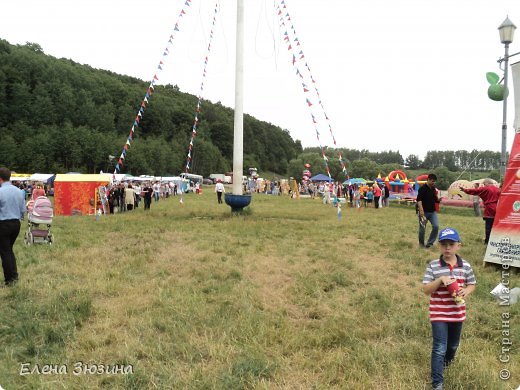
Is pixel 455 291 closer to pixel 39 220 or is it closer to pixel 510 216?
pixel 510 216

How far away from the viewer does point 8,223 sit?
6453mm

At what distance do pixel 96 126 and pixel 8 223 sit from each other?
79837mm

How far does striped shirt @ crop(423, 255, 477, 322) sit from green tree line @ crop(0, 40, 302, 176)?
69.9 m

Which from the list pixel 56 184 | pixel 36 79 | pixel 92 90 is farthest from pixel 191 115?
pixel 56 184

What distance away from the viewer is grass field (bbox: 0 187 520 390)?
3709mm

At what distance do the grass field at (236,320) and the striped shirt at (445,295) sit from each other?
55 centimetres

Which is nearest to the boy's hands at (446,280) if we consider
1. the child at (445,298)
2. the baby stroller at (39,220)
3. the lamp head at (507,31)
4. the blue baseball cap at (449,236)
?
the child at (445,298)

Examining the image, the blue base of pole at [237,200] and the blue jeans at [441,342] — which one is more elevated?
the blue base of pole at [237,200]

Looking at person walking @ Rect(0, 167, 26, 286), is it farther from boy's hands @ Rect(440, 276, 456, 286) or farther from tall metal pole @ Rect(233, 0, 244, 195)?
tall metal pole @ Rect(233, 0, 244, 195)

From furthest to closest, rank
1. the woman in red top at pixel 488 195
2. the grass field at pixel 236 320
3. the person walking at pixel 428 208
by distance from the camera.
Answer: the person walking at pixel 428 208, the woman in red top at pixel 488 195, the grass field at pixel 236 320

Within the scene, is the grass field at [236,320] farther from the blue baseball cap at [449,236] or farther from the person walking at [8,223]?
the blue baseball cap at [449,236]

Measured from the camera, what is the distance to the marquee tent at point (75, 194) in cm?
1923

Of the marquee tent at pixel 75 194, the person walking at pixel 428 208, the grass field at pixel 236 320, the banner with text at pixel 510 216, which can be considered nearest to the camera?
the grass field at pixel 236 320

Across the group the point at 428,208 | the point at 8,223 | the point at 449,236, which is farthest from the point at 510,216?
the point at 8,223
